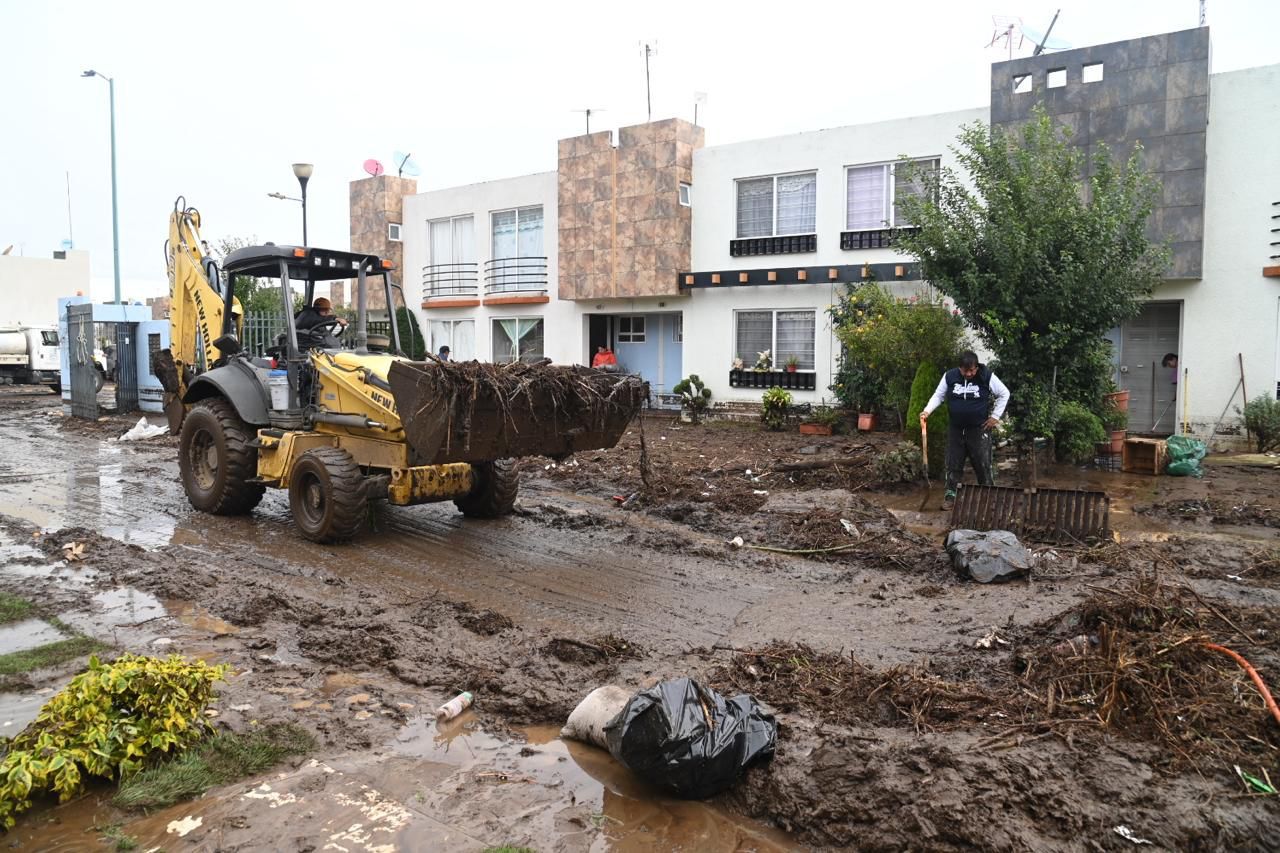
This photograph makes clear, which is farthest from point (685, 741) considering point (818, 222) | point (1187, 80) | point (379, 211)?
point (379, 211)

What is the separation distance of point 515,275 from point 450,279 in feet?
7.88

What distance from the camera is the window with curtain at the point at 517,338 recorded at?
2473cm

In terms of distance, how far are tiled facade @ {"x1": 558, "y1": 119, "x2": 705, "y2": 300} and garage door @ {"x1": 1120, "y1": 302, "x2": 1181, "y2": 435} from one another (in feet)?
29.9

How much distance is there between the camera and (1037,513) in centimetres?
899

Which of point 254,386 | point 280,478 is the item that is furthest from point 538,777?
point 254,386

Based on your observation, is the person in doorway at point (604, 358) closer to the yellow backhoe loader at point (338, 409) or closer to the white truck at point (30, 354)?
the yellow backhoe loader at point (338, 409)

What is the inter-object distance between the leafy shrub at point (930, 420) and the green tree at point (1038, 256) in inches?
34.1

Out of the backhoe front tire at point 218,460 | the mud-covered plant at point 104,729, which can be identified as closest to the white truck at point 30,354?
the backhoe front tire at point 218,460

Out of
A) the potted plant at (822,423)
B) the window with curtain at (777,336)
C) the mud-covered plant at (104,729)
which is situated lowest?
the mud-covered plant at (104,729)

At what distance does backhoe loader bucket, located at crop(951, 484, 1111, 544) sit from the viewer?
877 centimetres

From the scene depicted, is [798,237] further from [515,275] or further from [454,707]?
[454,707]

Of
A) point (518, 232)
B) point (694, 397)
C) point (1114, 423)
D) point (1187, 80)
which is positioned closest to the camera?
point (1114, 423)

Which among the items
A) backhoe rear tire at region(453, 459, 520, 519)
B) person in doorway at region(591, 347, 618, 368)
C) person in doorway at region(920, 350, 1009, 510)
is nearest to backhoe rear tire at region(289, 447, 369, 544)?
backhoe rear tire at region(453, 459, 520, 519)

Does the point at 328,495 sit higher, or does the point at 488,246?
the point at 488,246
